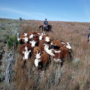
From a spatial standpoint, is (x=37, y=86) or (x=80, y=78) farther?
(x=80, y=78)

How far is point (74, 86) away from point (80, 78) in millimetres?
511

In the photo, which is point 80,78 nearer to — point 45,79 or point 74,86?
point 74,86

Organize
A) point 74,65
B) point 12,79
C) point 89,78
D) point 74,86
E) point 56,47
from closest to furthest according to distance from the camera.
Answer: point 74,86 < point 12,79 < point 89,78 < point 74,65 < point 56,47

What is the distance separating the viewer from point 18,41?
24.2 ft

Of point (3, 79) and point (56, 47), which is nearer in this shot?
point (3, 79)

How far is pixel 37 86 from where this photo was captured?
278 centimetres

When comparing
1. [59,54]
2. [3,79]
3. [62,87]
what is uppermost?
[59,54]

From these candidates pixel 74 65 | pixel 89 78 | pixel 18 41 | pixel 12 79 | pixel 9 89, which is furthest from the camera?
pixel 18 41

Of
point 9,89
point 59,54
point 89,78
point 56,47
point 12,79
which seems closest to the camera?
point 9,89

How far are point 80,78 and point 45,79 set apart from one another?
1487mm

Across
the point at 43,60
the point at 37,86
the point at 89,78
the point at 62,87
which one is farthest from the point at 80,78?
the point at 43,60

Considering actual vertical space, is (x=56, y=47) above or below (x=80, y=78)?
above

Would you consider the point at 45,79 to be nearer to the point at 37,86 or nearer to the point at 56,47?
the point at 37,86

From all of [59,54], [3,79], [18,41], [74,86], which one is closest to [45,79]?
[74,86]
